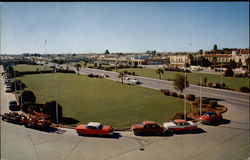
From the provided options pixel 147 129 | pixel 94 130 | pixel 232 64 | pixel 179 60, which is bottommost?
pixel 147 129

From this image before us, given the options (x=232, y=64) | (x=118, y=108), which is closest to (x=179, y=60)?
(x=232, y=64)

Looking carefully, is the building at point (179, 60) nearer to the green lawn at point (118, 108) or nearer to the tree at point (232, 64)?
the tree at point (232, 64)

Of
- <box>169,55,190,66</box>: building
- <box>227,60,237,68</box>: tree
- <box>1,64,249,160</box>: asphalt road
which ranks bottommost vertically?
<box>1,64,249,160</box>: asphalt road

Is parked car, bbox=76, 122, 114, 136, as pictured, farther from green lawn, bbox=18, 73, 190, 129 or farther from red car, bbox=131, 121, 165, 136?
green lawn, bbox=18, 73, 190, 129

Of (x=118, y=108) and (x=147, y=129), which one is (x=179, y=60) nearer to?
(x=118, y=108)

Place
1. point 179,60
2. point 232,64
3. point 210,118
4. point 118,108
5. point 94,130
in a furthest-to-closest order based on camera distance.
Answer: point 179,60, point 232,64, point 118,108, point 210,118, point 94,130

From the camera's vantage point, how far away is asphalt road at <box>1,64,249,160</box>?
12594 millimetres

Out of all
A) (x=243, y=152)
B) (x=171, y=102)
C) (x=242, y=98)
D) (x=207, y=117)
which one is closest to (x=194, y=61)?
(x=242, y=98)

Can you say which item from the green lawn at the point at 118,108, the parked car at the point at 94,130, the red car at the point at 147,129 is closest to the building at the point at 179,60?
the green lawn at the point at 118,108

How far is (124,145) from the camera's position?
14.3m

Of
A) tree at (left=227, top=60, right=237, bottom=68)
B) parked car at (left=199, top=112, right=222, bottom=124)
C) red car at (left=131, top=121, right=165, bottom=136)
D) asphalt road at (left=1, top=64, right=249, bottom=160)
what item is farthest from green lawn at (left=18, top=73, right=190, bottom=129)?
tree at (left=227, top=60, right=237, bottom=68)

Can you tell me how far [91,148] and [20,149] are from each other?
454 centimetres

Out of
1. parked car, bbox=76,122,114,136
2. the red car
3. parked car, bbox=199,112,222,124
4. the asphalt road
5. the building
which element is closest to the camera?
the asphalt road

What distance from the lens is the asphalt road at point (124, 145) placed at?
12594mm
